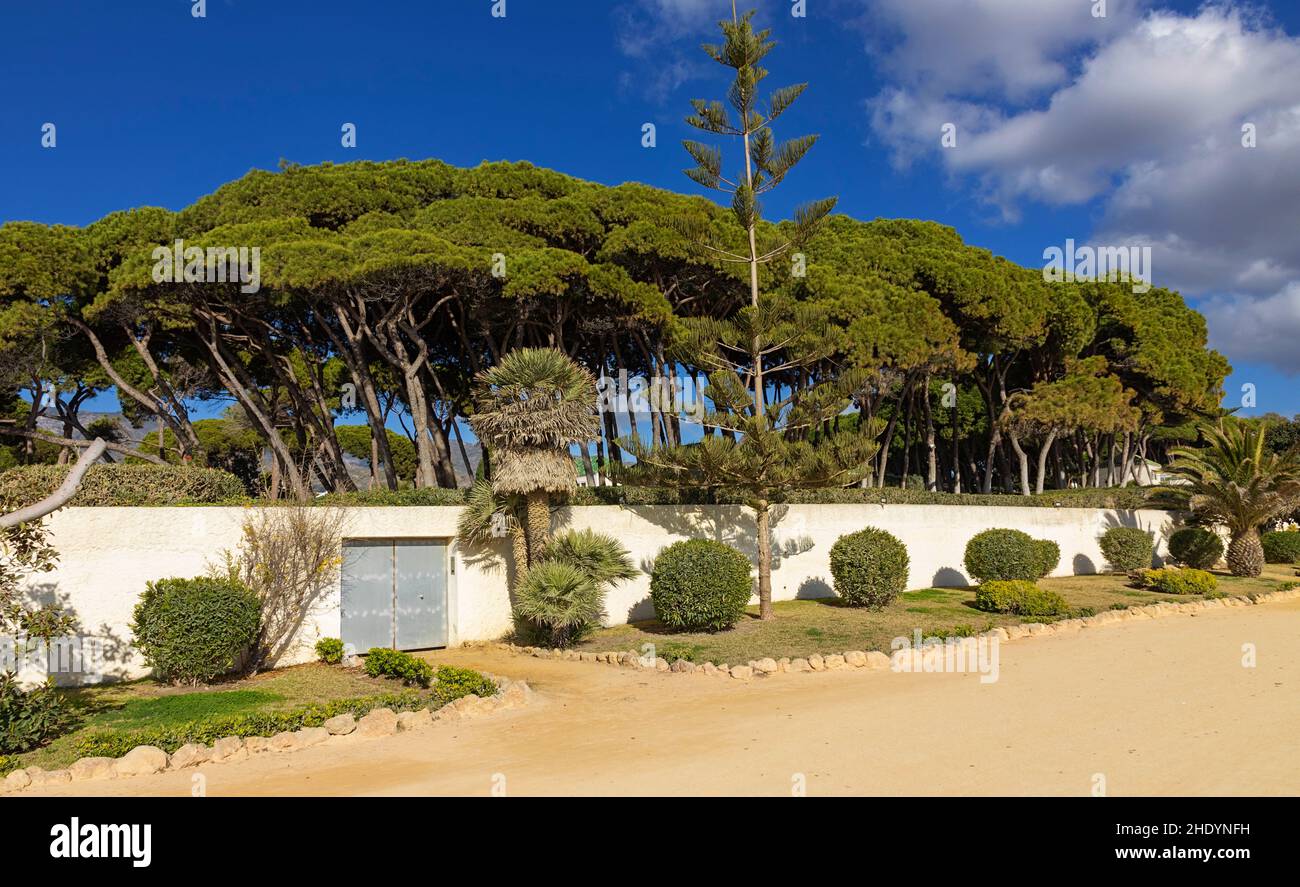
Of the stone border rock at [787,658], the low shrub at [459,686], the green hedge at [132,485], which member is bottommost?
the stone border rock at [787,658]

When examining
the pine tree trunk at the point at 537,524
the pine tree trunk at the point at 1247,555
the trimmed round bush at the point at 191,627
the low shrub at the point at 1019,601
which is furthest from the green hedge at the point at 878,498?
the trimmed round bush at the point at 191,627

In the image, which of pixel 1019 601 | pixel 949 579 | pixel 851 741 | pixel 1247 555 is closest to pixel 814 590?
pixel 1019 601

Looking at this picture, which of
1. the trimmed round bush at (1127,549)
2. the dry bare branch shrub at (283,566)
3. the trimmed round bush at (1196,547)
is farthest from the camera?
the trimmed round bush at (1196,547)

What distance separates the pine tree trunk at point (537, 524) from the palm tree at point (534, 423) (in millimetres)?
16

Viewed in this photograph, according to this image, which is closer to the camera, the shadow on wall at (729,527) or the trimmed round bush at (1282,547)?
the shadow on wall at (729,527)

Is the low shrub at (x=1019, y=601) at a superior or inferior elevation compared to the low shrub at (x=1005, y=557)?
inferior

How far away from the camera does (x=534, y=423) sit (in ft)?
35.9

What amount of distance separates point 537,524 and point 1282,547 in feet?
71.1

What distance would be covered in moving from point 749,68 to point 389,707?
34.2ft

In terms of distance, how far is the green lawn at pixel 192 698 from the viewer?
6.87 metres

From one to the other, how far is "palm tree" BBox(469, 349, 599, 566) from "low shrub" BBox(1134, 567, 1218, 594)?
12.5 meters

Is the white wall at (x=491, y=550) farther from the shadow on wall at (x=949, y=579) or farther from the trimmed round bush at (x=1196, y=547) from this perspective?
the trimmed round bush at (x=1196, y=547)

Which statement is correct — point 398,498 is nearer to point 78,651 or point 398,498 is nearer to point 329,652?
point 329,652

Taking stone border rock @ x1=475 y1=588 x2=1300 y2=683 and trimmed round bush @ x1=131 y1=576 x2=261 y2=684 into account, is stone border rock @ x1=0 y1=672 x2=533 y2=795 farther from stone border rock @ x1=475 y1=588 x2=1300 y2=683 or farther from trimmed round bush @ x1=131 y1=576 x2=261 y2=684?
trimmed round bush @ x1=131 y1=576 x2=261 y2=684
